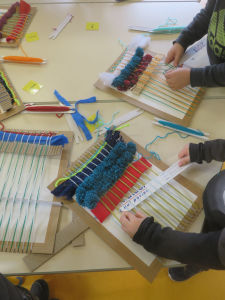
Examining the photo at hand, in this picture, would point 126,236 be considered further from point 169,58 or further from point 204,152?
point 169,58

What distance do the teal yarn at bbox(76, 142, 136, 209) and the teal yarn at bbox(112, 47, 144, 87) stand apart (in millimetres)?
347

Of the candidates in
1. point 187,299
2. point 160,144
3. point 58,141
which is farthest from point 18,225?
point 187,299

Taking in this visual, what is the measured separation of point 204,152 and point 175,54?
1.84ft

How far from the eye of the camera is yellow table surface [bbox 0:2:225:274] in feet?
2.44

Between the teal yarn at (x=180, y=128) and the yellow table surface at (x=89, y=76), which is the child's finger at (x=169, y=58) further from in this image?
the teal yarn at (x=180, y=128)

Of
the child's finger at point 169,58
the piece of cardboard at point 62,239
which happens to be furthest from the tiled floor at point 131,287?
the child's finger at point 169,58

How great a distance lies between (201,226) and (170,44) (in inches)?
37.7

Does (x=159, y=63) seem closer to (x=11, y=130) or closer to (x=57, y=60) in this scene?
(x=57, y=60)

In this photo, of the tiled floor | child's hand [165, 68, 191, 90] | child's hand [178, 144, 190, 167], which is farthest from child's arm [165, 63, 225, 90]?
the tiled floor

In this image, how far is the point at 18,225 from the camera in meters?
0.78

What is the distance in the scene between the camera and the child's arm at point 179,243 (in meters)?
0.67

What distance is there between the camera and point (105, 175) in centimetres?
83

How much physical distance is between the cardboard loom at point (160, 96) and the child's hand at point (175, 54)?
0.04 m

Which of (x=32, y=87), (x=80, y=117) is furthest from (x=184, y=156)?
(x=32, y=87)
